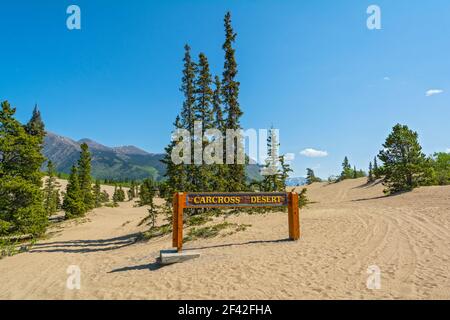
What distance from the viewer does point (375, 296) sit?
7.15m

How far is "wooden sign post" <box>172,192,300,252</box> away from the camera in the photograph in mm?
12805

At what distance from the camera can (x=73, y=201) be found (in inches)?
1853

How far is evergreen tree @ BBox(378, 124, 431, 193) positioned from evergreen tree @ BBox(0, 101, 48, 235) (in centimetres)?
3741

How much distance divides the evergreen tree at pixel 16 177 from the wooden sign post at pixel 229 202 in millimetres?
17481

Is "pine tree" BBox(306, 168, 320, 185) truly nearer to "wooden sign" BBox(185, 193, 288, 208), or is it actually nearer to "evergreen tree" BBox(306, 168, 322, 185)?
"evergreen tree" BBox(306, 168, 322, 185)

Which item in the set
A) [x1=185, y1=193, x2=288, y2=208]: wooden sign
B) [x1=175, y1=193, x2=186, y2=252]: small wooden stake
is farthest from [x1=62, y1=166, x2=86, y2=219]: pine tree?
[x1=185, y1=193, x2=288, y2=208]: wooden sign

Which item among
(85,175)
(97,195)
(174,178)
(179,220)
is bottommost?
(179,220)

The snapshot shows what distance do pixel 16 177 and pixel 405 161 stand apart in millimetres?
39989

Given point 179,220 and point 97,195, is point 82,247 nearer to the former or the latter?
point 179,220

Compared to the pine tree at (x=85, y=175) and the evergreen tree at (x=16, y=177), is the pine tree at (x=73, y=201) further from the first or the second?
the evergreen tree at (x=16, y=177)

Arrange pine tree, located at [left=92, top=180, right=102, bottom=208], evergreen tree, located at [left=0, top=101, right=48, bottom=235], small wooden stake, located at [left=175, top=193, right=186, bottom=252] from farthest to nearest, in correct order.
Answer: pine tree, located at [left=92, top=180, right=102, bottom=208], evergreen tree, located at [left=0, top=101, right=48, bottom=235], small wooden stake, located at [left=175, top=193, right=186, bottom=252]

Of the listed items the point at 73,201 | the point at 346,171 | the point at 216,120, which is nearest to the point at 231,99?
the point at 216,120

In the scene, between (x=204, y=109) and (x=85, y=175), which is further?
(x=85, y=175)

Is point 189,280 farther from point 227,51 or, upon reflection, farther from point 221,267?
point 227,51
